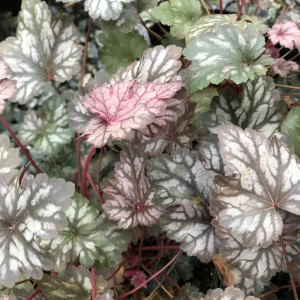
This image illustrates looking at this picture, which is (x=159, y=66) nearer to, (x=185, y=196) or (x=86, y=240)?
(x=185, y=196)

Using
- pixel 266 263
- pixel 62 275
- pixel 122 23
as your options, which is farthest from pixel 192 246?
pixel 122 23

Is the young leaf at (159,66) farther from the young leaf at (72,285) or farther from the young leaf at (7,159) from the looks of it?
the young leaf at (72,285)

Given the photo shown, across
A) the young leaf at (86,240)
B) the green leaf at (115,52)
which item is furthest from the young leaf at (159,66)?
the green leaf at (115,52)

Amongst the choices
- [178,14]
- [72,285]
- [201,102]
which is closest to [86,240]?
[72,285]

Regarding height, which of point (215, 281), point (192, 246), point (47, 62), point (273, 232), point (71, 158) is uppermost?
point (47, 62)

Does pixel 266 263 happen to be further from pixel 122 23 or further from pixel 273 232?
pixel 122 23

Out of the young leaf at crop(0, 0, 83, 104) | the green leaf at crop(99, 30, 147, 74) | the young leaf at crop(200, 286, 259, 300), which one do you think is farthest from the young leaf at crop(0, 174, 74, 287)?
the green leaf at crop(99, 30, 147, 74)

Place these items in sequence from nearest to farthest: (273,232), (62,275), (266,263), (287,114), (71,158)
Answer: (273,232) → (266,263) → (62,275) → (287,114) → (71,158)

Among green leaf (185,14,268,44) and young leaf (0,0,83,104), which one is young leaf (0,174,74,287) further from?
green leaf (185,14,268,44)
